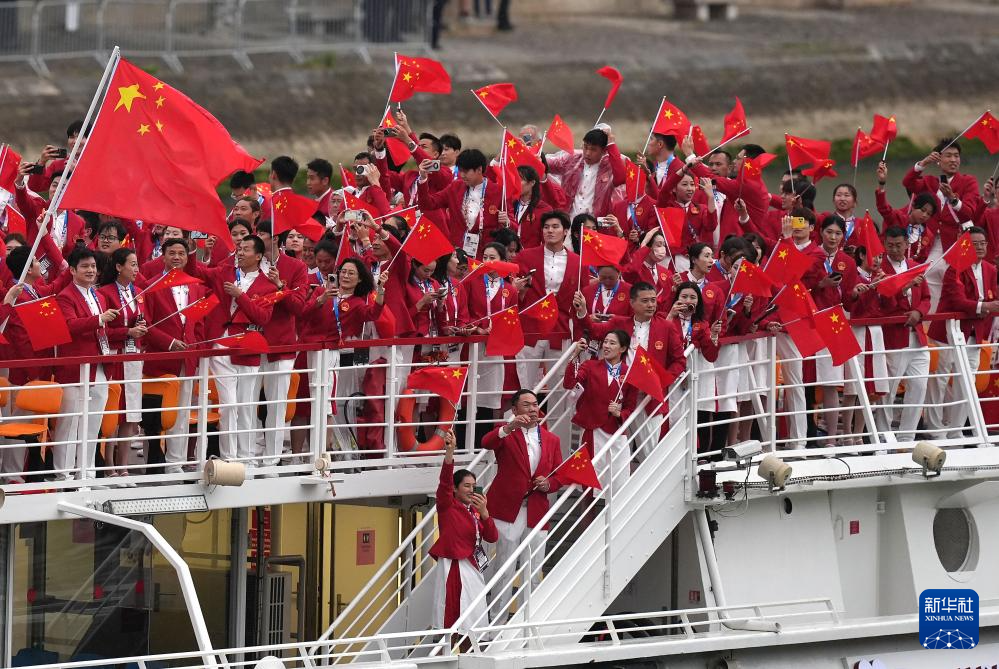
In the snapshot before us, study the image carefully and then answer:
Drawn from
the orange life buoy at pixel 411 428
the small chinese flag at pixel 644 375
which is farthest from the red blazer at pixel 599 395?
the orange life buoy at pixel 411 428

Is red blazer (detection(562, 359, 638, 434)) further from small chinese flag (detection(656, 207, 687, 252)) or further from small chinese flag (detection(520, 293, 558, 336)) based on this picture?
small chinese flag (detection(656, 207, 687, 252))

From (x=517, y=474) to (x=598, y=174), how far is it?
4623mm

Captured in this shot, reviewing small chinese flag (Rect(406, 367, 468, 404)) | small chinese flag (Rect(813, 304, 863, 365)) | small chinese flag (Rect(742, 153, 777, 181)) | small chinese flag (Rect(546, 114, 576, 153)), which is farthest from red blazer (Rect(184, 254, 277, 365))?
small chinese flag (Rect(742, 153, 777, 181))

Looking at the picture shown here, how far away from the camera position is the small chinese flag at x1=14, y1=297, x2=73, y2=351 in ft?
57.1

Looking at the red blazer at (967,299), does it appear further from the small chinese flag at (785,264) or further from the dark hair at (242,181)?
the dark hair at (242,181)

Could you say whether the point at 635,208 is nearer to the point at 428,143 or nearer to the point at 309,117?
the point at 428,143

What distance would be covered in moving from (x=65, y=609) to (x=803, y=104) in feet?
123

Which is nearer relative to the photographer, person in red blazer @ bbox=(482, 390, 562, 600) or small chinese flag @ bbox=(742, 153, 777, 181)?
person in red blazer @ bbox=(482, 390, 562, 600)

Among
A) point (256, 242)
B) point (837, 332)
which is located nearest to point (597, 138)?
point (837, 332)

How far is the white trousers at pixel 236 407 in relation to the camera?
18.4 m

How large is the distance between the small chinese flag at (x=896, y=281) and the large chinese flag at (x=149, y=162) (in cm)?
642

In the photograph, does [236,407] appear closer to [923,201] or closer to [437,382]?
[437,382]

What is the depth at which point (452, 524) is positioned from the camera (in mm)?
17969

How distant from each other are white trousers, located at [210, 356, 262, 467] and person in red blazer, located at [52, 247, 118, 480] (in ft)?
3.38
